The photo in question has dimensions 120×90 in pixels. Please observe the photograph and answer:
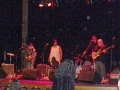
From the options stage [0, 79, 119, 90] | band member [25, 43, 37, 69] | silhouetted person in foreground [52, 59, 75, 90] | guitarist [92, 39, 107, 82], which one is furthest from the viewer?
band member [25, 43, 37, 69]

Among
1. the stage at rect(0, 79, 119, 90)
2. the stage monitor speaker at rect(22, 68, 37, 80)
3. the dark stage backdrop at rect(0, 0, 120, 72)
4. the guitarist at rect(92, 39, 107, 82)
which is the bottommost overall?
the stage at rect(0, 79, 119, 90)

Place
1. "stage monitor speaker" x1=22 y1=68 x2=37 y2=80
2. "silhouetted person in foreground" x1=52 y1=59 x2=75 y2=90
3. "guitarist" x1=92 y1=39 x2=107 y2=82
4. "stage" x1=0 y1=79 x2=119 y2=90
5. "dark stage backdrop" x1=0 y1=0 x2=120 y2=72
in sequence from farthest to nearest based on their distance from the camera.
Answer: "dark stage backdrop" x1=0 y1=0 x2=120 y2=72
"guitarist" x1=92 y1=39 x2=107 y2=82
"stage monitor speaker" x1=22 y1=68 x2=37 y2=80
"stage" x1=0 y1=79 x2=119 y2=90
"silhouetted person in foreground" x1=52 y1=59 x2=75 y2=90

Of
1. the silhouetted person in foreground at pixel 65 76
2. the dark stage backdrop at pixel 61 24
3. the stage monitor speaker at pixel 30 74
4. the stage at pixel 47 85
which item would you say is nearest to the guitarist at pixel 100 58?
the stage at pixel 47 85

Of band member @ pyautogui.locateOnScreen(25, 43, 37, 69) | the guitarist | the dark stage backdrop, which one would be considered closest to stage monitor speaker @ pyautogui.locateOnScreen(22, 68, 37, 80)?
the guitarist

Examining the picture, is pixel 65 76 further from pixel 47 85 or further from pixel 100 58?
pixel 100 58

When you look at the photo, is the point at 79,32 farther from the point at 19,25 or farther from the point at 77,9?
the point at 19,25

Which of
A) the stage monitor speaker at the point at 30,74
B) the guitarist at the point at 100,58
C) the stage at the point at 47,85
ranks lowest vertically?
the stage at the point at 47,85

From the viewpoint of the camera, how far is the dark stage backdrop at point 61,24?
24.1m

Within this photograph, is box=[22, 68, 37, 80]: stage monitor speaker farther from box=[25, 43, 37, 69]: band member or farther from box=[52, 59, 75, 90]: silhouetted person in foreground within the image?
box=[52, 59, 75, 90]: silhouetted person in foreground

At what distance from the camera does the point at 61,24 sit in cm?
2536

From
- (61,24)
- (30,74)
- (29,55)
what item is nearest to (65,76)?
(30,74)

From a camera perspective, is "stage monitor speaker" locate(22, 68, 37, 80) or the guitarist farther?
the guitarist

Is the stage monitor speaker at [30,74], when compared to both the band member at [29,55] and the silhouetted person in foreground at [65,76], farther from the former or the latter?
the silhouetted person in foreground at [65,76]

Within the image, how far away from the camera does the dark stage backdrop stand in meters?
24.1
